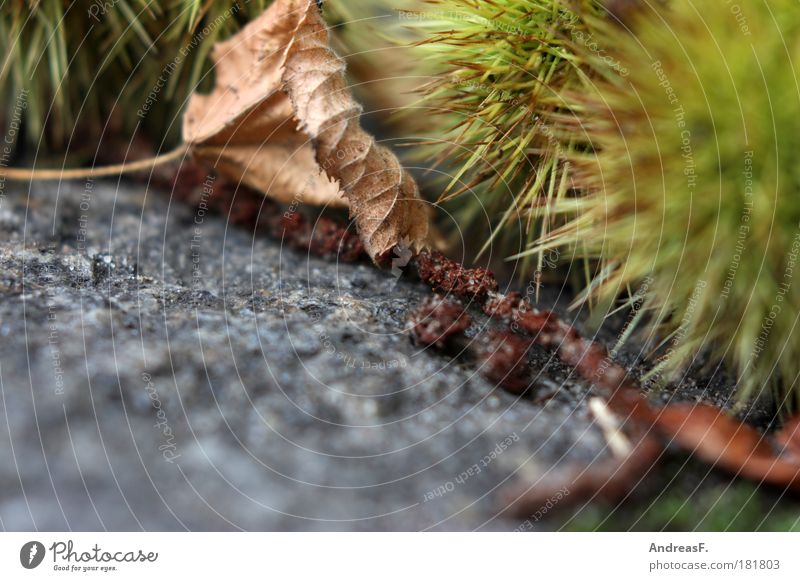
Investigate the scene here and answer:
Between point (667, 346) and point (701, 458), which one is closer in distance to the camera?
point (701, 458)

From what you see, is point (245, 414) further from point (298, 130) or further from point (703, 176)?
point (703, 176)

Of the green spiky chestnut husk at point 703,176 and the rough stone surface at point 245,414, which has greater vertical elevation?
the green spiky chestnut husk at point 703,176

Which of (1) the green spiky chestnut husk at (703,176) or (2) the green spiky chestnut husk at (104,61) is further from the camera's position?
(2) the green spiky chestnut husk at (104,61)

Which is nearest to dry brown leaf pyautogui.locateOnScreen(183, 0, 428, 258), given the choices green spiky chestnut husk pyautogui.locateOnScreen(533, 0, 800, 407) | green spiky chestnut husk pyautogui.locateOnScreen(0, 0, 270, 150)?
green spiky chestnut husk pyautogui.locateOnScreen(0, 0, 270, 150)

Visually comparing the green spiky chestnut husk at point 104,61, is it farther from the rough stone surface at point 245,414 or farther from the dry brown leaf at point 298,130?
the rough stone surface at point 245,414

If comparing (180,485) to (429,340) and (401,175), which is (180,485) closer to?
(429,340)

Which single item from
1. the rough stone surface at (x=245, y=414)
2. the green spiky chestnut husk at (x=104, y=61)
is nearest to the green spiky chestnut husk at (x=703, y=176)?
the rough stone surface at (x=245, y=414)
